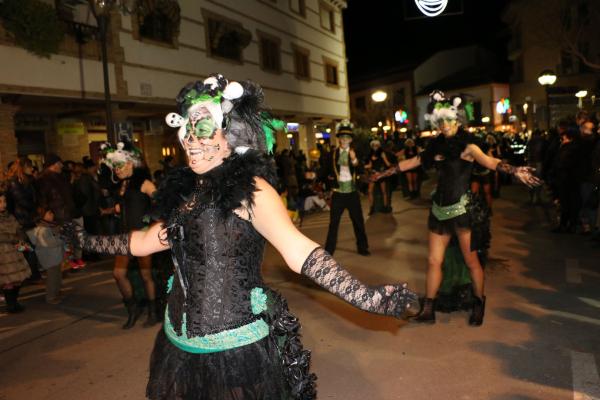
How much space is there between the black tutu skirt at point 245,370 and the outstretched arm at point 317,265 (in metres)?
0.35

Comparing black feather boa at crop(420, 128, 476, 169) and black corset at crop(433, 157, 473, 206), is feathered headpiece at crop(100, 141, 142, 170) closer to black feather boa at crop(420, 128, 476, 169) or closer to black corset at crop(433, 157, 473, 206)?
black feather boa at crop(420, 128, 476, 169)

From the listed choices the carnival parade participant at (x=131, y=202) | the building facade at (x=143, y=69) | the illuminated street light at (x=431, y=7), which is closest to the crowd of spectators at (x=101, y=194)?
the carnival parade participant at (x=131, y=202)

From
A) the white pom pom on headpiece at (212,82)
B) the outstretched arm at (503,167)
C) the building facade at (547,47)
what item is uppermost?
the building facade at (547,47)

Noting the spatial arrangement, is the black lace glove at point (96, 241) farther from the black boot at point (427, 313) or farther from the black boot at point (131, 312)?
the black boot at point (427, 313)

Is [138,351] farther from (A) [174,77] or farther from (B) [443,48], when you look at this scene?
(B) [443,48]

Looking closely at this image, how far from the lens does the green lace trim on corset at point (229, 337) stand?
7.73ft

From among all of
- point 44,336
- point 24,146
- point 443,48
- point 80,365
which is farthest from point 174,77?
point 443,48

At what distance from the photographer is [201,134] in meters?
2.42

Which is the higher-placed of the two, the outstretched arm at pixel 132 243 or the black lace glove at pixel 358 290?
the outstretched arm at pixel 132 243

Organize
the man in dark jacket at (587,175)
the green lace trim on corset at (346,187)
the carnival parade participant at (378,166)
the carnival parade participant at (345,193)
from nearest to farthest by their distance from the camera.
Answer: the carnival parade participant at (345,193) < the green lace trim on corset at (346,187) < the man in dark jacket at (587,175) < the carnival parade participant at (378,166)

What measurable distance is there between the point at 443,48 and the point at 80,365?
58.0 metres

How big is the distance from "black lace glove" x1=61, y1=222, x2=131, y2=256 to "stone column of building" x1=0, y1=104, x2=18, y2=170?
9.02m

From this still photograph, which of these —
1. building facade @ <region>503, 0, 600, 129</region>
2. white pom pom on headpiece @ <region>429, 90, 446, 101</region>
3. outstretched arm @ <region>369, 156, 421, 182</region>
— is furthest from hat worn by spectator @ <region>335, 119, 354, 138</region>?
building facade @ <region>503, 0, 600, 129</region>

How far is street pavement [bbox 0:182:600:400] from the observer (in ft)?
13.2
